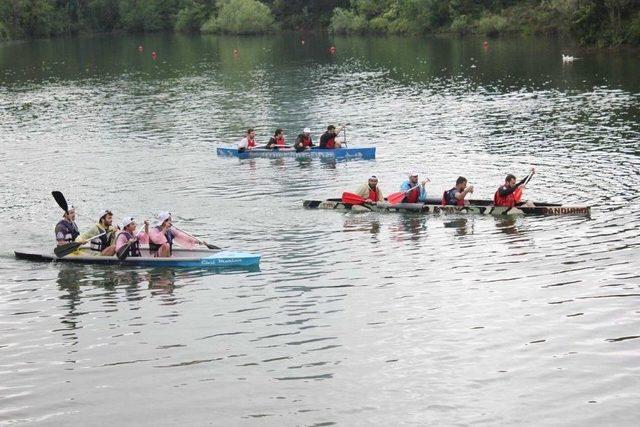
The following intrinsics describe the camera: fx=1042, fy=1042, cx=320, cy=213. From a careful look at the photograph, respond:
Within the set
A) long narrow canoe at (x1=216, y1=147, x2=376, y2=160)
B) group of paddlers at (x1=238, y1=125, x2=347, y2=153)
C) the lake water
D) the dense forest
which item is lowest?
the lake water

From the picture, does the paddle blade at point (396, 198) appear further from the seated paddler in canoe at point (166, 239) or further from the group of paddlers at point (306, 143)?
the group of paddlers at point (306, 143)

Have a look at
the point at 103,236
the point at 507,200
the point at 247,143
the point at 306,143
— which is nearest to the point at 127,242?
the point at 103,236

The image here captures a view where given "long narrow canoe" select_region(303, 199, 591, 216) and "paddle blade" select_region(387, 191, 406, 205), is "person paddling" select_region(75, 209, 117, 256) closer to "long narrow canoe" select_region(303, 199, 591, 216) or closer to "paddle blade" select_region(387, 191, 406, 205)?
"long narrow canoe" select_region(303, 199, 591, 216)

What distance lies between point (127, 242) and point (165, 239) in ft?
A: 3.88

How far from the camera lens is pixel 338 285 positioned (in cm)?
2953

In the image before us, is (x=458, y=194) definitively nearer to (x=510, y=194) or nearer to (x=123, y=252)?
(x=510, y=194)

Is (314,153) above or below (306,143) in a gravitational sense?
below

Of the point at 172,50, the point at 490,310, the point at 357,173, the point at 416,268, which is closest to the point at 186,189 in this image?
the point at 357,173

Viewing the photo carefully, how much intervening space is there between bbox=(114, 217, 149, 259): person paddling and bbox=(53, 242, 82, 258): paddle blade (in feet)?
4.33

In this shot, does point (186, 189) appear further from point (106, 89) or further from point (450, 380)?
point (106, 89)

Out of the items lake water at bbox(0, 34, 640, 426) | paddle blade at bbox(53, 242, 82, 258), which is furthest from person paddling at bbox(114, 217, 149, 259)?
paddle blade at bbox(53, 242, 82, 258)

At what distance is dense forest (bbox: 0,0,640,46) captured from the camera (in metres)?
90.5

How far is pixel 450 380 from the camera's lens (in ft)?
73.6

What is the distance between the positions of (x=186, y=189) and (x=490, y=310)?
21686 millimetres
